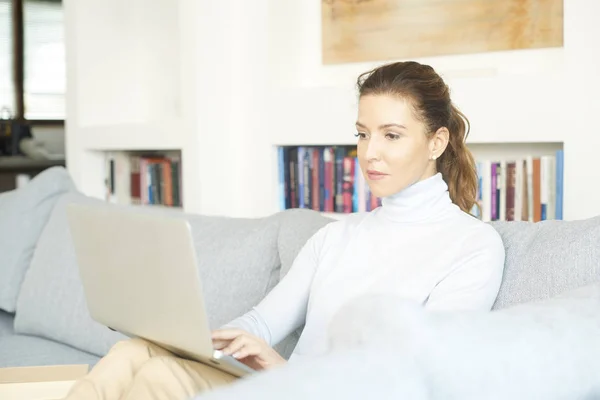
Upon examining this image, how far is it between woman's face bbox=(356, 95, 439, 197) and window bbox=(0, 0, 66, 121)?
718cm

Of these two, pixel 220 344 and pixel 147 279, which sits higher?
pixel 147 279

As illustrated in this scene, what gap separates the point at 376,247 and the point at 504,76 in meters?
0.91

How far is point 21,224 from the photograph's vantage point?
9.34ft

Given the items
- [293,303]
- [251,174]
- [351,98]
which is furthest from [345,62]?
[293,303]

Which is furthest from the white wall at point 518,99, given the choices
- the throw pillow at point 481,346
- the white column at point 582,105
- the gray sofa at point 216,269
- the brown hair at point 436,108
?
the throw pillow at point 481,346

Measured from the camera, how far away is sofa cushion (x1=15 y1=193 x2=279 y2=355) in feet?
6.81

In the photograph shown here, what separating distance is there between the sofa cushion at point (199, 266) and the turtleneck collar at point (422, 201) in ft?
1.34

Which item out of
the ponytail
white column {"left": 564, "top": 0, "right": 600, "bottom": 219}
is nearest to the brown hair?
the ponytail

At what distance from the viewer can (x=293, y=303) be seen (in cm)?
186

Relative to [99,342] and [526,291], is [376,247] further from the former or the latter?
[99,342]

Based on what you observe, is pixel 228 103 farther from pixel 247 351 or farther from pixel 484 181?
pixel 247 351

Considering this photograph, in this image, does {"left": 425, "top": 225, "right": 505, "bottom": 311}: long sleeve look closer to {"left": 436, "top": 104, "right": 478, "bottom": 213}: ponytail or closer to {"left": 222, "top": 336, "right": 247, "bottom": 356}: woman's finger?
{"left": 436, "top": 104, "right": 478, "bottom": 213}: ponytail

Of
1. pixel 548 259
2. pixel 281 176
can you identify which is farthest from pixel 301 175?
pixel 548 259

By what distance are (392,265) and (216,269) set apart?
1.83ft
